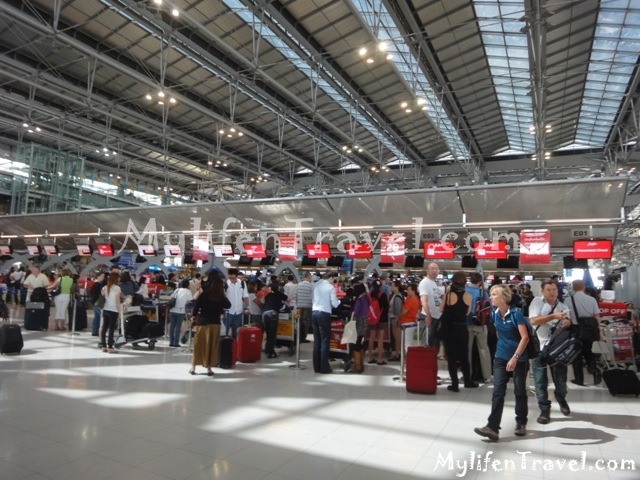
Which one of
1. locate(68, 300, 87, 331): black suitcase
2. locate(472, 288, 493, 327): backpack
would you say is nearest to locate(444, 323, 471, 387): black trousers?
locate(472, 288, 493, 327): backpack

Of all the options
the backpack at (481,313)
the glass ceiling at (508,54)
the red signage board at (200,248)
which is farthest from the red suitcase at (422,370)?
the red signage board at (200,248)

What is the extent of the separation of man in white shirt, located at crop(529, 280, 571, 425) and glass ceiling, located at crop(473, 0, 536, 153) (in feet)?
24.5

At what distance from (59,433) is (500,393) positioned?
14.2 ft

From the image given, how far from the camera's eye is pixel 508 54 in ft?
51.8

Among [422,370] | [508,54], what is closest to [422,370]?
[422,370]

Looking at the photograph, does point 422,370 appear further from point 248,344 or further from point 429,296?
point 248,344

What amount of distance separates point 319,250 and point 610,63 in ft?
41.5

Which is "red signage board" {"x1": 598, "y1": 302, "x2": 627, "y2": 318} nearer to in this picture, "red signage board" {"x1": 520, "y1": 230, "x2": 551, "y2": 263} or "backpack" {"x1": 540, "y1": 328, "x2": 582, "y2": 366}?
"red signage board" {"x1": 520, "y1": 230, "x2": 551, "y2": 263}

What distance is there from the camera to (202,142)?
2280 cm

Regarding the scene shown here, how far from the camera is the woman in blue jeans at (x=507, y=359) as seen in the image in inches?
171

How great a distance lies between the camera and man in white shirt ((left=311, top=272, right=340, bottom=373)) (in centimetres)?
742

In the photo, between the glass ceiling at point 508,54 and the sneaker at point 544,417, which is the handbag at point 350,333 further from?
the glass ceiling at point 508,54

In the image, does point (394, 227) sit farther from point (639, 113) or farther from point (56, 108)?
point (56, 108)

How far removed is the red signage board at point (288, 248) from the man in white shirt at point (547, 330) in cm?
930
